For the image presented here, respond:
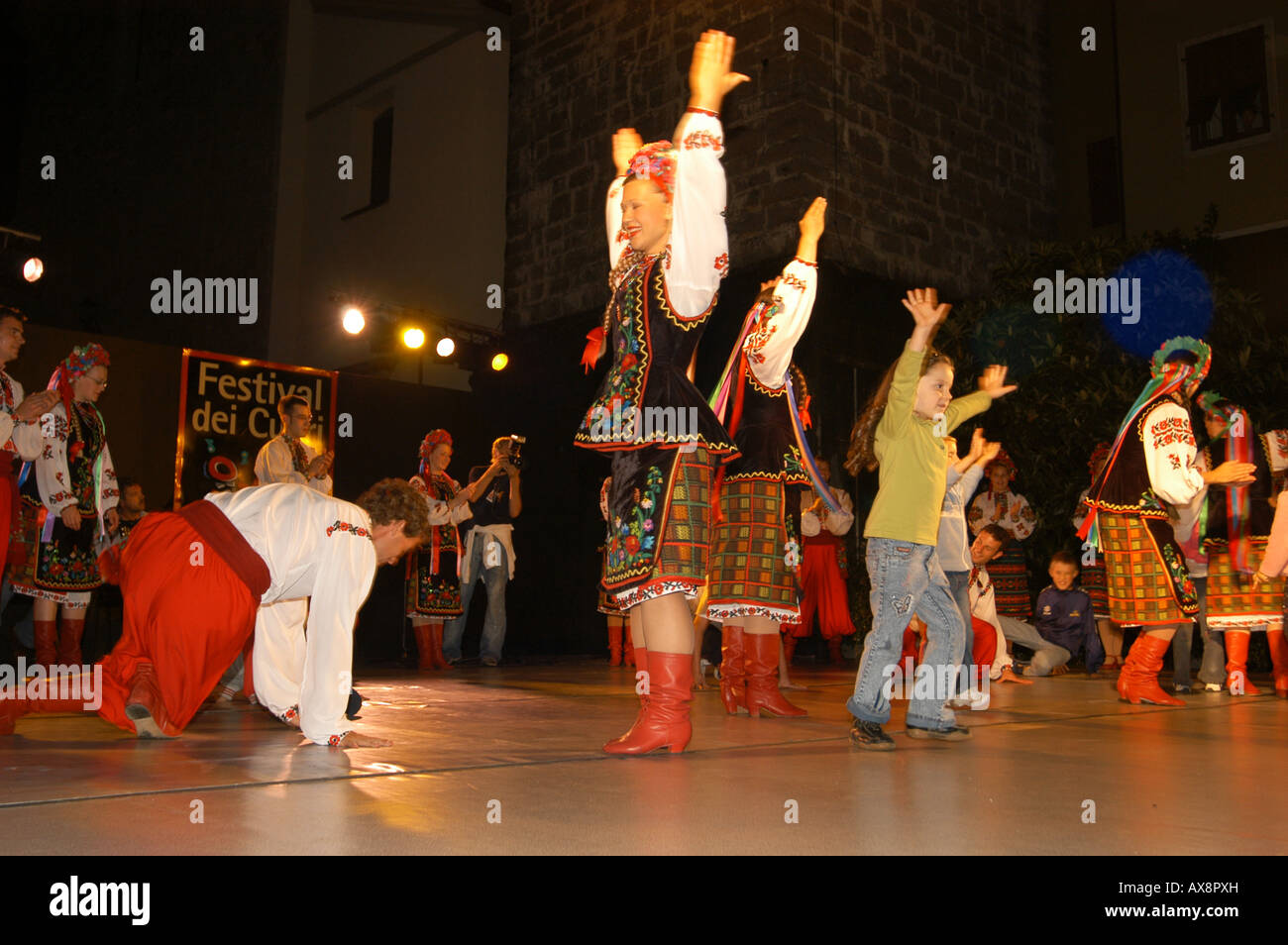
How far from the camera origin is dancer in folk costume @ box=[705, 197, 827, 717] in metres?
4.71

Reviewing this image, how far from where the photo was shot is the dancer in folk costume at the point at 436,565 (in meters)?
8.76

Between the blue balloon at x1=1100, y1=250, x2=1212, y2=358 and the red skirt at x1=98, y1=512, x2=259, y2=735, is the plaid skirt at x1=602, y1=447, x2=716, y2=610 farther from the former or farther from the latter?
the blue balloon at x1=1100, y1=250, x2=1212, y2=358

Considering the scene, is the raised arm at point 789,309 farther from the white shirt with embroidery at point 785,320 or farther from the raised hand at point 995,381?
the raised hand at point 995,381

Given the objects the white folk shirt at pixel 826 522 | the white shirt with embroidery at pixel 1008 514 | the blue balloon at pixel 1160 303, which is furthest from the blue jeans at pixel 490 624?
the blue balloon at pixel 1160 303

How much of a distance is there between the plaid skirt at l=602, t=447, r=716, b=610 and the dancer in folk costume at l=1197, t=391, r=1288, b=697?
4.15m

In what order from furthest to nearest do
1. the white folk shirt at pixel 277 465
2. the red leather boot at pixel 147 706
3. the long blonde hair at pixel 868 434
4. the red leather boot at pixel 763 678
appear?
the white folk shirt at pixel 277 465, the red leather boot at pixel 763 678, the long blonde hair at pixel 868 434, the red leather boot at pixel 147 706

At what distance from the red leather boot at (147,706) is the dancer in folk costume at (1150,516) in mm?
4193

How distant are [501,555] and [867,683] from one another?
18.7 feet

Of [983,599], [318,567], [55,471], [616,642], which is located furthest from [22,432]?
[616,642]

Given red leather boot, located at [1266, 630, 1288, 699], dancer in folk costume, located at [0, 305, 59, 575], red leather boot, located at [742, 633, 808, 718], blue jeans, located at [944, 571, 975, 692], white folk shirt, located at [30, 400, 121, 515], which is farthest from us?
red leather boot, located at [1266, 630, 1288, 699]

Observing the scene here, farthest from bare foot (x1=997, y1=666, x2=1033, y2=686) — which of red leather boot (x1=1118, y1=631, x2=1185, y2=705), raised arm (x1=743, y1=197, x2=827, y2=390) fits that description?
raised arm (x1=743, y1=197, x2=827, y2=390)

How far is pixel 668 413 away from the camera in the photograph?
3506 mm
